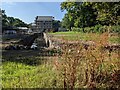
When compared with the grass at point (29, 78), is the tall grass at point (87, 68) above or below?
above

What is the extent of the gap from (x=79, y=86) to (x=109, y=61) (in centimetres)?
111

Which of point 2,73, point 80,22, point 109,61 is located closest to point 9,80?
point 2,73

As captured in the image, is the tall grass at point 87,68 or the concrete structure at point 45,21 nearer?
the tall grass at point 87,68

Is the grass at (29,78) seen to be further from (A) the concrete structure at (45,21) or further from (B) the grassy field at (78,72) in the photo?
(A) the concrete structure at (45,21)

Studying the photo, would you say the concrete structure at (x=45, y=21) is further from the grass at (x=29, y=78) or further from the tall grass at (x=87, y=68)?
the tall grass at (x=87, y=68)

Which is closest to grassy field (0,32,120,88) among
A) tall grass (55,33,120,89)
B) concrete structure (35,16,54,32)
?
tall grass (55,33,120,89)

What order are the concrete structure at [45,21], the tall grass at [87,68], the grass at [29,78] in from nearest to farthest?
1. the tall grass at [87,68]
2. the grass at [29,78]
3. the concrete structure at [45,21]

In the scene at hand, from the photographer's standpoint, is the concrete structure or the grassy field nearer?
the grassy field

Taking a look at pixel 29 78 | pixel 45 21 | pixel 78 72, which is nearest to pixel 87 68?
pixel 78 72

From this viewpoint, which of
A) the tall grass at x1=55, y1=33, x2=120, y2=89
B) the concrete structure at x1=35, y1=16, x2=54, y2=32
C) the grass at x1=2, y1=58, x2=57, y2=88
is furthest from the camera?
the concrete structure at x1=35, y1=16, x2=54, y2=32

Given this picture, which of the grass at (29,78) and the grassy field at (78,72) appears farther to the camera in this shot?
the grass at (29,78)

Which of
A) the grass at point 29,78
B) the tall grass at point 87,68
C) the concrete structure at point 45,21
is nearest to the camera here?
the tall grass at point 87,68

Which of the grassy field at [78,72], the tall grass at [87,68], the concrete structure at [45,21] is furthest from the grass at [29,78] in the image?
the concrete structure at [45,21]

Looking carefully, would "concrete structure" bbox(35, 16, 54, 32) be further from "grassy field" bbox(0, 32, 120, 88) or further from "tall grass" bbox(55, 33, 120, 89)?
"tall grass" bbox(55, 33, 120, 89)
